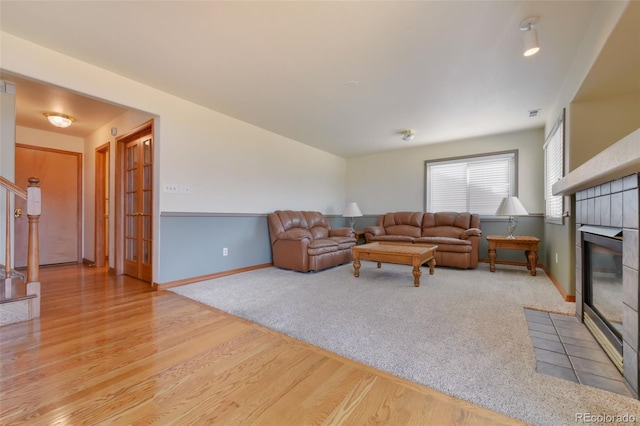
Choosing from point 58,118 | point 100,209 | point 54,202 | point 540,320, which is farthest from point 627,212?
point 54,202

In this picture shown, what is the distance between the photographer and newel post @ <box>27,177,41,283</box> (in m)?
2.27

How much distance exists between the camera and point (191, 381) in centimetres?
138

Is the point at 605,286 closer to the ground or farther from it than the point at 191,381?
farther from it

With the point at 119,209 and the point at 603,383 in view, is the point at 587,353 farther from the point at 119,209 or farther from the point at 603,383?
the point at 119,209

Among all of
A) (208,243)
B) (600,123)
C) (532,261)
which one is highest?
(600,123)

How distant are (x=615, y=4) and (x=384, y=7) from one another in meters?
1.37

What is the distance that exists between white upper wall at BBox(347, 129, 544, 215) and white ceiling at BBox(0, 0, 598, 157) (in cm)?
108

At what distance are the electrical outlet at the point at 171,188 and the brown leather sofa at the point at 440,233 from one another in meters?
3.44

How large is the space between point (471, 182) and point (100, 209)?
6.72 metres

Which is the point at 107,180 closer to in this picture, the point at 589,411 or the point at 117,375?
the point at 117,375

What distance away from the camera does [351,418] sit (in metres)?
1.12

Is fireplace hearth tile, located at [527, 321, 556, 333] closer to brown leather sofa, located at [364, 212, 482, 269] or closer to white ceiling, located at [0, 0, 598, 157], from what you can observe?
brown leather sofa, located at [364, 212, 482, 269]

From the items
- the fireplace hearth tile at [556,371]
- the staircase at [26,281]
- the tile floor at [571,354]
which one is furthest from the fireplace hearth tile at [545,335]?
the staircase at [26,281]

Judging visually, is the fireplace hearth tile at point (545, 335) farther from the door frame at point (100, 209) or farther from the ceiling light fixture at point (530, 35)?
the door frame at point (100, 209)
